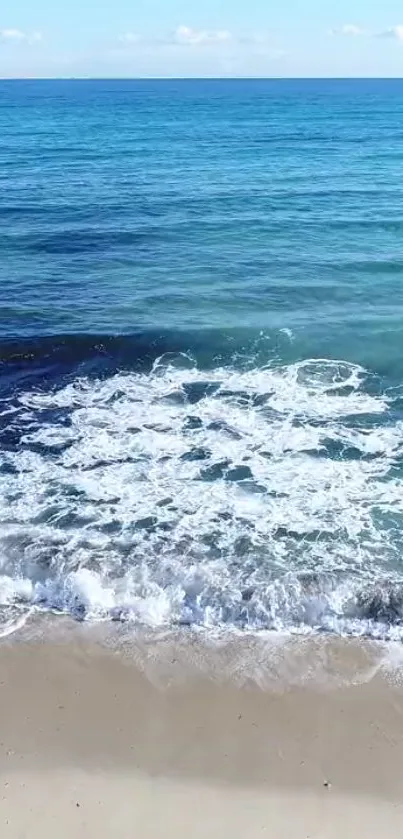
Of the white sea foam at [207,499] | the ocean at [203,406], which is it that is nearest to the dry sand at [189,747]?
the ocean at [203,406]

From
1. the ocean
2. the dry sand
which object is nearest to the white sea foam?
the ocean

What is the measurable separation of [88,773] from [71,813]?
57 centimetres

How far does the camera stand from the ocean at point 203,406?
1216 centimetres

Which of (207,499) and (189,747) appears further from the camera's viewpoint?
(207,499)

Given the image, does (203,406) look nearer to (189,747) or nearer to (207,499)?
(207,499)

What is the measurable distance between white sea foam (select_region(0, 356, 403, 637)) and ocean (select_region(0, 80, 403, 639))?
5 cm

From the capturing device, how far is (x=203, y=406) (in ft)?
59.5

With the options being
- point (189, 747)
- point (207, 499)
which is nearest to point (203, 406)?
point (207, 499)

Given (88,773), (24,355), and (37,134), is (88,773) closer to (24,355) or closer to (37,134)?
(24,355)

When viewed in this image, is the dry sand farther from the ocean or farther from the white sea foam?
the white sea foam

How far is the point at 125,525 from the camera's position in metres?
13.7

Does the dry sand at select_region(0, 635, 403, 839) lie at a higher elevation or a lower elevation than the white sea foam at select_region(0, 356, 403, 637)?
lower

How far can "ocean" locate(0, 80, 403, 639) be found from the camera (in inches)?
479

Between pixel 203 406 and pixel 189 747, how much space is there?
32.4ft
